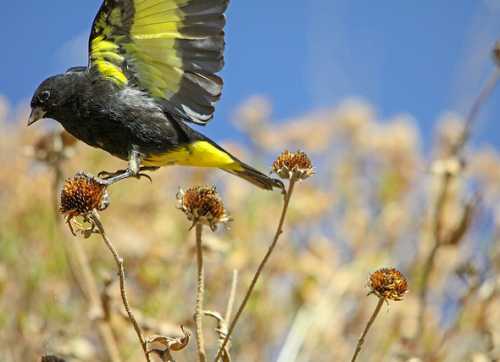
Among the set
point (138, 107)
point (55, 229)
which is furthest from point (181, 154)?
point (55, 229)

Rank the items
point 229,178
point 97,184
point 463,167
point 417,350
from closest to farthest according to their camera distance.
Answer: point 97,184, point 417,350, point 463,167, point 229,178

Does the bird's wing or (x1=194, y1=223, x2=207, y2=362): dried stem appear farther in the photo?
the bird's wing

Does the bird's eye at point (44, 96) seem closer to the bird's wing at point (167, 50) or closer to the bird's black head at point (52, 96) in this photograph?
the bird's black head at point (52, 96)

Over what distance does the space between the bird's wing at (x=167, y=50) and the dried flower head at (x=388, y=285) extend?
127 centimetres

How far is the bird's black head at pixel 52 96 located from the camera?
2598 millimetres

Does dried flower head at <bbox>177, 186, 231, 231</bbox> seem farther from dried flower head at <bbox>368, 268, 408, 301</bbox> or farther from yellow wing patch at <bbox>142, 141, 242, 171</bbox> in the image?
yellow wing patch at <bbox>142, 141, 242, 171</bbox>

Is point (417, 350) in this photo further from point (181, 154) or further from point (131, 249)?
point (131, 249)

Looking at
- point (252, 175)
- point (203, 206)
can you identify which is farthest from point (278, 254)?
point (203, 206)

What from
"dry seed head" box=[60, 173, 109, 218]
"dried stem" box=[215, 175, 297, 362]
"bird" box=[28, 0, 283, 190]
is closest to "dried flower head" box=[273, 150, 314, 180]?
"dried stem" box=[215, 175, 297, 362]

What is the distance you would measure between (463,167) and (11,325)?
6.27ft

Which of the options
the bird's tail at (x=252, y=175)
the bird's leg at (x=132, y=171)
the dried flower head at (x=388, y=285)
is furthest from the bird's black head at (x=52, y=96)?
the dried flower head at (x=388, y=285)

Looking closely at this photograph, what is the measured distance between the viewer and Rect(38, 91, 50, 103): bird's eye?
260cm

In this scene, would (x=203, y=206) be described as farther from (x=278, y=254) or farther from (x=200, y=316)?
(x=278, y=254)

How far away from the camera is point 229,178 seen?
4.44 meters
